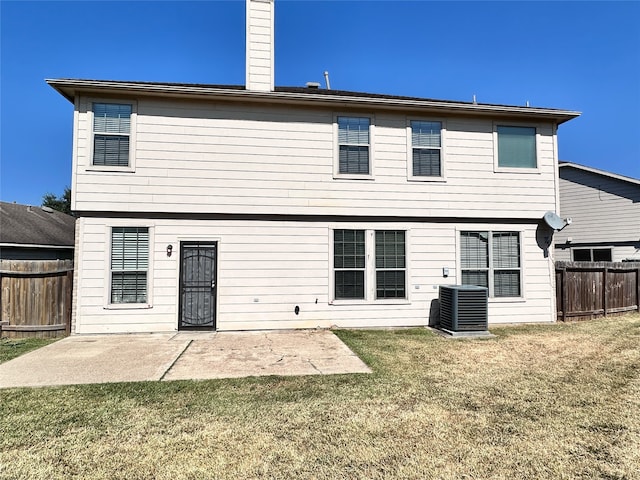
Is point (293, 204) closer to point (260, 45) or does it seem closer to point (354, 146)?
point (354, 146)

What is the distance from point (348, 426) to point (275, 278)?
16.4ft

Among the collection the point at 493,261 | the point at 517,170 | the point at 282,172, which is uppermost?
the point at 517,170

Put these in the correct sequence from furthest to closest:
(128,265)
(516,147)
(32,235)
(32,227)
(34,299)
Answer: (32,227) < (32,235) < (516,147) < (128,265) < (34,299)

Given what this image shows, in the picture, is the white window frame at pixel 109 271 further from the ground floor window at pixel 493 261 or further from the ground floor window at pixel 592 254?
the ground floor window at pixel 592 254

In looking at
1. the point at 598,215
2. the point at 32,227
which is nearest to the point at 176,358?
the point at 32,227

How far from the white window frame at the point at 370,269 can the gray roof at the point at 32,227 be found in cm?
1340

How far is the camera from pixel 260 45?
28.3ft

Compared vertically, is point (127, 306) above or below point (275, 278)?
below

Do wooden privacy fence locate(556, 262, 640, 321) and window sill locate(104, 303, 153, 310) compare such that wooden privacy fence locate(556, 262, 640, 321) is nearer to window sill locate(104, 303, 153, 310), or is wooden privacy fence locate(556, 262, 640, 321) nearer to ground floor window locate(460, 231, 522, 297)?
ground floor window locate(460, 231, 522, 297)

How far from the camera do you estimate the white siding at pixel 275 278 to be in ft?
25.1

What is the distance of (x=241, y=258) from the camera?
Answer: 8.16 metres

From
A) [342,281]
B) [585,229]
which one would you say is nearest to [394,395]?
[342,281]

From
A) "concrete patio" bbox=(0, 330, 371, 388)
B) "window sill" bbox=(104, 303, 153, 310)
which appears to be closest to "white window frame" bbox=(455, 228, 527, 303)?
"concrete patio" bbox=(0, 330, 371, 388)

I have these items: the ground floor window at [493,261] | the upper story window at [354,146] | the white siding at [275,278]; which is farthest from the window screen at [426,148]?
the ground floor window at [493,261]
